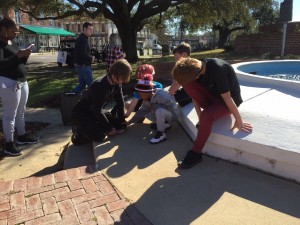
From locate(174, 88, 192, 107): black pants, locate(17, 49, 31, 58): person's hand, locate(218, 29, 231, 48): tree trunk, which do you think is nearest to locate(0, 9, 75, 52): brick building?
locate(218, 29, 231, 48): tree trunk

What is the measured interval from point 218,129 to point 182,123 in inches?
41.1

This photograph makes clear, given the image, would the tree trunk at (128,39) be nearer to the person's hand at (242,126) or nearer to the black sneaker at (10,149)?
the black sneaker at (10,149)

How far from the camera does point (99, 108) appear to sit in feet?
12.6

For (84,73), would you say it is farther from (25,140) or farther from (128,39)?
(128,39)

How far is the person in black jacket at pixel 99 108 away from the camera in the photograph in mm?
3717

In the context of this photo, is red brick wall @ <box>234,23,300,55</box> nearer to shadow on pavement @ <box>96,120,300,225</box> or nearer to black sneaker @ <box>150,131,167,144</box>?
black sneaker @ <box>150,131,167,144</box>

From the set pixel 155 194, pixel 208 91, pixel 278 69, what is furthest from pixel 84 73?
pixel 278 69

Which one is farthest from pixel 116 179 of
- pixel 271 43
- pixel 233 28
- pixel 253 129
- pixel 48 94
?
pixel 233 28

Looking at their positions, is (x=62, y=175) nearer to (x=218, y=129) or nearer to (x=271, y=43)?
(x=218, y=129)

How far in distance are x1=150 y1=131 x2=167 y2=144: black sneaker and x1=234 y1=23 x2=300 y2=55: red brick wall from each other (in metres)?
15.0

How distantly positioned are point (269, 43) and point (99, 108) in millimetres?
16254

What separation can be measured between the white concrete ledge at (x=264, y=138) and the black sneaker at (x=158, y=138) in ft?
1.06

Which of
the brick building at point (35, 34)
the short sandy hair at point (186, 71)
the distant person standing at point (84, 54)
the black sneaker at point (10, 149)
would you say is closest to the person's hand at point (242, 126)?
the short sandy hair at point (186, 71)

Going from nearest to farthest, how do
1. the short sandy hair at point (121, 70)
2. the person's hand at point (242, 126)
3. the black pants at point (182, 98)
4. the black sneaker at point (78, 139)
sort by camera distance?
the person's hand at point (242, 126) → the short sandy hair at point (121, 70) → the black sneaker at point (78, 139) → the black pants at point (182, 98)
